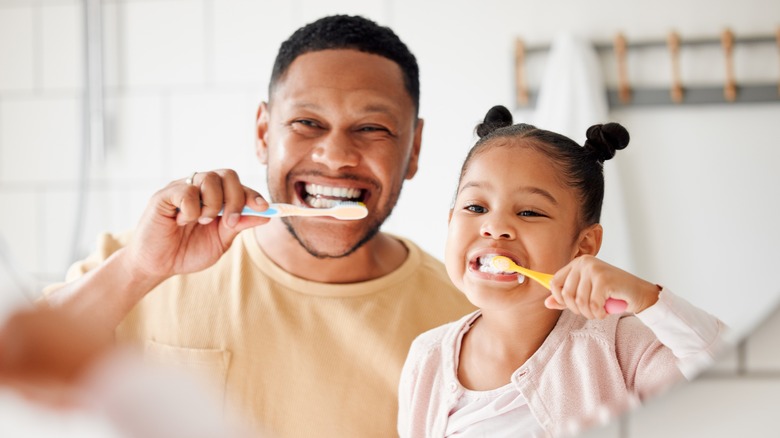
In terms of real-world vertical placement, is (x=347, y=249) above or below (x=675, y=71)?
below

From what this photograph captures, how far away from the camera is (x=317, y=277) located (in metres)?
0.55

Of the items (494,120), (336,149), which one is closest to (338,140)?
(336,149)

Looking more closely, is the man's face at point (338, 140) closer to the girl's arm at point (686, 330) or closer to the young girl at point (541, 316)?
the young girl at point (541, 316)

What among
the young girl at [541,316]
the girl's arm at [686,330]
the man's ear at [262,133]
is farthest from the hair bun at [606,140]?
the man's ear at [262,133]

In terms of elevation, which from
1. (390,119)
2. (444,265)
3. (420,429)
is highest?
(390,119)

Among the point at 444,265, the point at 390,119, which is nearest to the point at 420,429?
the point at 444,265

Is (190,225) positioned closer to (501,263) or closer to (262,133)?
(262,133)

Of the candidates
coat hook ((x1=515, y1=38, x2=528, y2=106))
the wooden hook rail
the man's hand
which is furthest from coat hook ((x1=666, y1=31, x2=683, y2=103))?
the man's hand

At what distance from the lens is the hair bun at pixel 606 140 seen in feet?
1.62

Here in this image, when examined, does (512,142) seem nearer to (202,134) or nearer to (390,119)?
(390,119)

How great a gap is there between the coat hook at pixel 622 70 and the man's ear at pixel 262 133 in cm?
26

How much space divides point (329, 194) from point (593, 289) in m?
0.20

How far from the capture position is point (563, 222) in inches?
18.9

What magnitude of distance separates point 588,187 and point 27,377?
1.30ft
